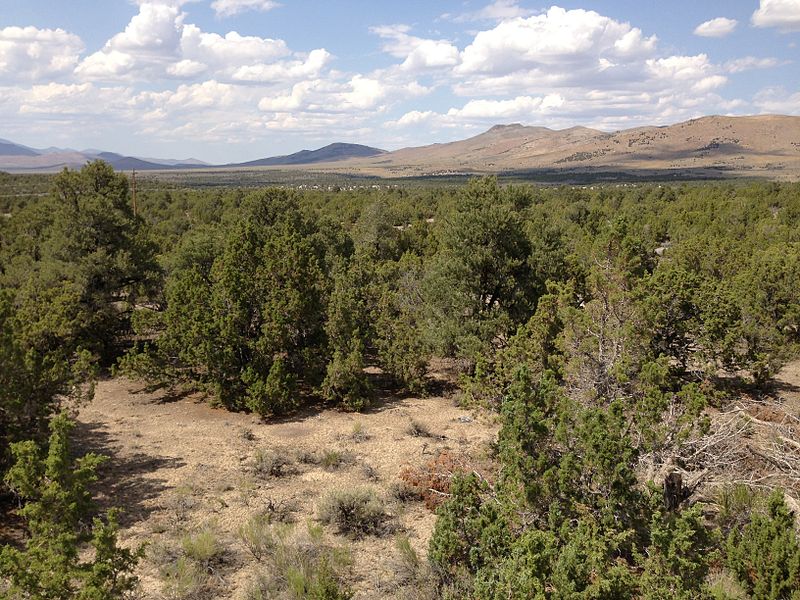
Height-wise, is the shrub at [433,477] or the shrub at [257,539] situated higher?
the shrub at [257,539]

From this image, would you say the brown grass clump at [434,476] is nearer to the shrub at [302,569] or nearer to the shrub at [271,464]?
the shrub at [302,569]

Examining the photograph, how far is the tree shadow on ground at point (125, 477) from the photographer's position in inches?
443

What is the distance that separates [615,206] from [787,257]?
39.1 m

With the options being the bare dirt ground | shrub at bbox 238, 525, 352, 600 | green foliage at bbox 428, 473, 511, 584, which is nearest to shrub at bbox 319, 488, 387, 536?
the bare dirt ground

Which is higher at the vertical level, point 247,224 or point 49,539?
point 247,224

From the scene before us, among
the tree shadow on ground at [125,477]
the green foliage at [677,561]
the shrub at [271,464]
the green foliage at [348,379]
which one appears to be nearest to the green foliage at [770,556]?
the green foliage at [677,561]

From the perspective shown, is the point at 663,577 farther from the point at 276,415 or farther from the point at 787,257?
the point at 787,257

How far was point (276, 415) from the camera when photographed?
1711 centimetres

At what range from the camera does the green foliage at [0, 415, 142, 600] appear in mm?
6258

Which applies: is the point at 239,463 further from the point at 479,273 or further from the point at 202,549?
the point at 479,273

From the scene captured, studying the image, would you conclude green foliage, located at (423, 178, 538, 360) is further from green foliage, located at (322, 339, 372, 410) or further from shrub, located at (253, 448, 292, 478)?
shrub, located at (253, 448, 292, 478)

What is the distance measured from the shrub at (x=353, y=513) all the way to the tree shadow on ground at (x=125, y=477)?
374 centimetres

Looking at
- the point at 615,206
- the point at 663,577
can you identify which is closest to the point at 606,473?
the point at 663,577

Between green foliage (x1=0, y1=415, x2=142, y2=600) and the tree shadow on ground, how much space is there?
2704 mm
